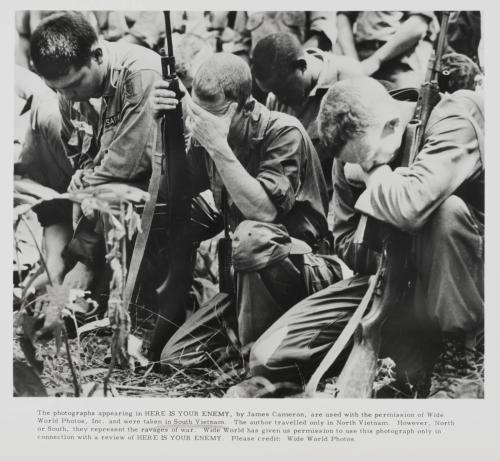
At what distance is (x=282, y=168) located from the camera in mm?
4289

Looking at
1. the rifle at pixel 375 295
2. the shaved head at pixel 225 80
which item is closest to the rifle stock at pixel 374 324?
the rifle at pixel 375 295

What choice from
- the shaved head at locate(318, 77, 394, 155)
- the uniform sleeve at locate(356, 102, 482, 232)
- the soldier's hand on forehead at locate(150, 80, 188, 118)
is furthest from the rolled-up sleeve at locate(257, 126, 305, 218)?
the soldier's hand on forehead at locate(150, 80, 188, 118)

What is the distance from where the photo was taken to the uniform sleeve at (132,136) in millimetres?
4367

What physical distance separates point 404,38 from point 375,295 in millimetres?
1601

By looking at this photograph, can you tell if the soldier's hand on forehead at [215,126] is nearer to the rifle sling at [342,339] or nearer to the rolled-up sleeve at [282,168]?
the rolled-up sleeve at [282,168]

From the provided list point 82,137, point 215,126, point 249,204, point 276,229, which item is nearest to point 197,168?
point 215,126

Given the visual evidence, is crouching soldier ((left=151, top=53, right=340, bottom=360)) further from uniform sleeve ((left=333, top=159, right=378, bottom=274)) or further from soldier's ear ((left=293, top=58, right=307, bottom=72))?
soldier's ear ((left=293, top=58, right=307, bottom=72))

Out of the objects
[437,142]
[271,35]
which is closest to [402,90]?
[437,142]

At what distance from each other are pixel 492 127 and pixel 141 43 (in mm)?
2235

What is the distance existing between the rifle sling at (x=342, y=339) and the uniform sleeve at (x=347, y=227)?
95 millimetres

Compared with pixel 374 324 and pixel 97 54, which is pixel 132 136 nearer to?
pixel 97 54

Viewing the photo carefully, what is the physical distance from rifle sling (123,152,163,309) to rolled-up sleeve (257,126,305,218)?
0.64 meters

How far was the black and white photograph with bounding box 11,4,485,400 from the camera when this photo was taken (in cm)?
420
